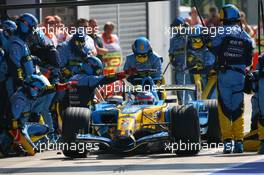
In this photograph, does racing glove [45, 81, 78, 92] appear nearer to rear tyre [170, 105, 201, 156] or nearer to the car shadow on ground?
rear tyre [170, 105, 201, 156]

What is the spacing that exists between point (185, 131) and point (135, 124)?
855 millimetres

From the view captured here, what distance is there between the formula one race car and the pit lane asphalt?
240 millimetres

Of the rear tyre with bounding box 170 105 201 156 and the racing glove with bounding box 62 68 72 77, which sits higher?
the racing glove with bounding box 62 68 72 77

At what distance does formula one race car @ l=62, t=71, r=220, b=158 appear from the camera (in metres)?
16.9

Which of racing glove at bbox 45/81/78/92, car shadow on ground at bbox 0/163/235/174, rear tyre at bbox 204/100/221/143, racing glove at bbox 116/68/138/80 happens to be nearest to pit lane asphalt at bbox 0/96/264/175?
car shadow on ground at bbox 0/163/235/174

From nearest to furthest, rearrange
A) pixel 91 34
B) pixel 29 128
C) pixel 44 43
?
pixel 29 128
pixel 44 43
pixel 91 34

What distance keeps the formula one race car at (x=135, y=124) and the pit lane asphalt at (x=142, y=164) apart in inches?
9.5

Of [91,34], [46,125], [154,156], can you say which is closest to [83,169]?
[154,156]

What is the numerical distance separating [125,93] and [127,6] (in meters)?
12.9

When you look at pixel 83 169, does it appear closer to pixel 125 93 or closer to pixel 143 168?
pixel 143 168

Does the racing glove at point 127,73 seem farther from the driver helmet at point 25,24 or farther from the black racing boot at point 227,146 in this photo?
the black racing boot at point 227,146

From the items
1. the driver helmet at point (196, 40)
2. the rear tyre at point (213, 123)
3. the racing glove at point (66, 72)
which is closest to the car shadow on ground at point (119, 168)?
the rear tyre at point (213, 123)

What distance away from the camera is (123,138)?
17016mm

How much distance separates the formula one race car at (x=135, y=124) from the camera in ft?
55.6
